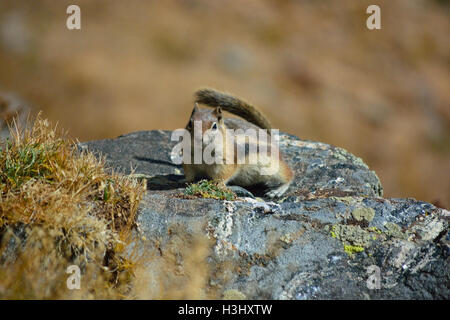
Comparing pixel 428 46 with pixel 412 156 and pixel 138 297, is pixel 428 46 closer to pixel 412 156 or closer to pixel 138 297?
pixel 412 156

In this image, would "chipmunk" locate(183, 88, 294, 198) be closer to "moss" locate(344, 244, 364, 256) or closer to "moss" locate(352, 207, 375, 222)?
"moss" locate(352, 207, 375, 222)

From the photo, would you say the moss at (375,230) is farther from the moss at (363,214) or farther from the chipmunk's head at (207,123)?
the chipmunk's head at (207,123)

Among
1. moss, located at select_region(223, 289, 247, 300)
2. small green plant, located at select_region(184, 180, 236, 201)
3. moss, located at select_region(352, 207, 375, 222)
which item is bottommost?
moss, located at select_region(223, 289, 247, 300)

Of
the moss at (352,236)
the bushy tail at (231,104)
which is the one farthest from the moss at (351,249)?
the bushy tail at (231,104)

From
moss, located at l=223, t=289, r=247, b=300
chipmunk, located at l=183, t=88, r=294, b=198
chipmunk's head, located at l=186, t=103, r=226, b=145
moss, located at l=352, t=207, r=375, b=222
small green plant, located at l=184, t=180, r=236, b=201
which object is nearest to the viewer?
moss, located at l=223, t=289, r=247, b=300

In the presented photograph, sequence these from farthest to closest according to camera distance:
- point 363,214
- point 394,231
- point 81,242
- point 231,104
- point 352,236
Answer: point 231,104 → point 363,214 → point 394,231 → point 352,236 → point 81,242

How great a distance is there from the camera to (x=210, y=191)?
628cm

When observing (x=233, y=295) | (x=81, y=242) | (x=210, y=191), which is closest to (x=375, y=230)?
(x=233, y=295)

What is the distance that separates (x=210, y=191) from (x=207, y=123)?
1299mm

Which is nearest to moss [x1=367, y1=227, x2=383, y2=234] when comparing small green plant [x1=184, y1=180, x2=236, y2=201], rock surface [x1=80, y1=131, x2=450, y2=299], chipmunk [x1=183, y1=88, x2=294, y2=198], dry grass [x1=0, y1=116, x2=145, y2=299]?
rock surface [x1=80, y1=131, x2=450, y2=299]

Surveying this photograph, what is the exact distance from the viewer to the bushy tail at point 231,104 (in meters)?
8.02

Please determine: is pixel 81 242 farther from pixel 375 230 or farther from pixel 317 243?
pixel 375 230

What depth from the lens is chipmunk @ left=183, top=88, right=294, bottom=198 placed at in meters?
7.35
